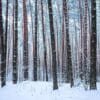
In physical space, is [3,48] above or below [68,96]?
above

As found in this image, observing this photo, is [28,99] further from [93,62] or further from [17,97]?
[93,62]

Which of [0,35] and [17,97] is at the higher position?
[0,35]

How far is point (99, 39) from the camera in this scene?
48.3m

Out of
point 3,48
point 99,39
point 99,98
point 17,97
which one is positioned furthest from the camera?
point 99,39

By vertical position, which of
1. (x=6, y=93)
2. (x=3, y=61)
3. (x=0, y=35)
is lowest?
(x=6, y=93)

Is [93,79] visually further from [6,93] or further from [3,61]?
[3,61]

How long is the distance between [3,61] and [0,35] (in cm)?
149

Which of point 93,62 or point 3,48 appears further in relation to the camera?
point 3,48

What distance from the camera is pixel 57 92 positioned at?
1338cm

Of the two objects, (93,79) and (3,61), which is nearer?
(93,79)

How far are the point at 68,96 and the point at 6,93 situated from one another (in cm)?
329

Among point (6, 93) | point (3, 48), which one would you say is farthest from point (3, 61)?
point (6, 93)

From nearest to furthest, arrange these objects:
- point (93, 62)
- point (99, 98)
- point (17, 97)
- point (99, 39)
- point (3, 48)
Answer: point (99, 98) → point (17, 97) → point (93, 62) → point (3, 48) → point (99, 39)

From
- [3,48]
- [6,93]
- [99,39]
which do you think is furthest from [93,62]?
[99,39]
